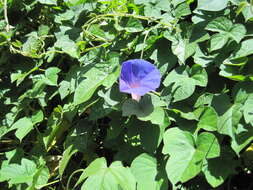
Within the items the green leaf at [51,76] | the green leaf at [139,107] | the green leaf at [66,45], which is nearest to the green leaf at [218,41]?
the green leaf at [139,107]

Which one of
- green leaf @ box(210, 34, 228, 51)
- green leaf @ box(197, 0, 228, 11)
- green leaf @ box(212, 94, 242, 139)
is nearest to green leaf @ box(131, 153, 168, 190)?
green leaf @ box(212, 94, 242, 139)

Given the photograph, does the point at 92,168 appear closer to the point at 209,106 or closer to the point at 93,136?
the point at 93,136

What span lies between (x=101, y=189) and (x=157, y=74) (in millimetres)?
383

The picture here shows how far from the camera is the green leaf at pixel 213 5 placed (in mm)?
1246

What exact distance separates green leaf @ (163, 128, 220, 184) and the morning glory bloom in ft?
0.50

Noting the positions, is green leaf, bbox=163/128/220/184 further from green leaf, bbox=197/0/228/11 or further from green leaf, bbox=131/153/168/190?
green leaf, bbox=197/0/228/11

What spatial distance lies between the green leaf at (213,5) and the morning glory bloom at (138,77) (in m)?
0.25

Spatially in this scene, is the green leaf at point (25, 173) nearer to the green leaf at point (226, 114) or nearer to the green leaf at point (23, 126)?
the green leaf at point (23, 126)

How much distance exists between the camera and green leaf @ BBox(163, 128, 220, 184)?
1.12 meters

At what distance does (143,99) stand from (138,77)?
3.2 inches

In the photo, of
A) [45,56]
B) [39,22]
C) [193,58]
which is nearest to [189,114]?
[193,58]

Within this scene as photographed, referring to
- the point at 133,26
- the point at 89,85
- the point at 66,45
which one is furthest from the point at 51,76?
the point at 133,26

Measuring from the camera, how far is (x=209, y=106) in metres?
1.19

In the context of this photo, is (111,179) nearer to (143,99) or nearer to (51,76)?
(143,99)
